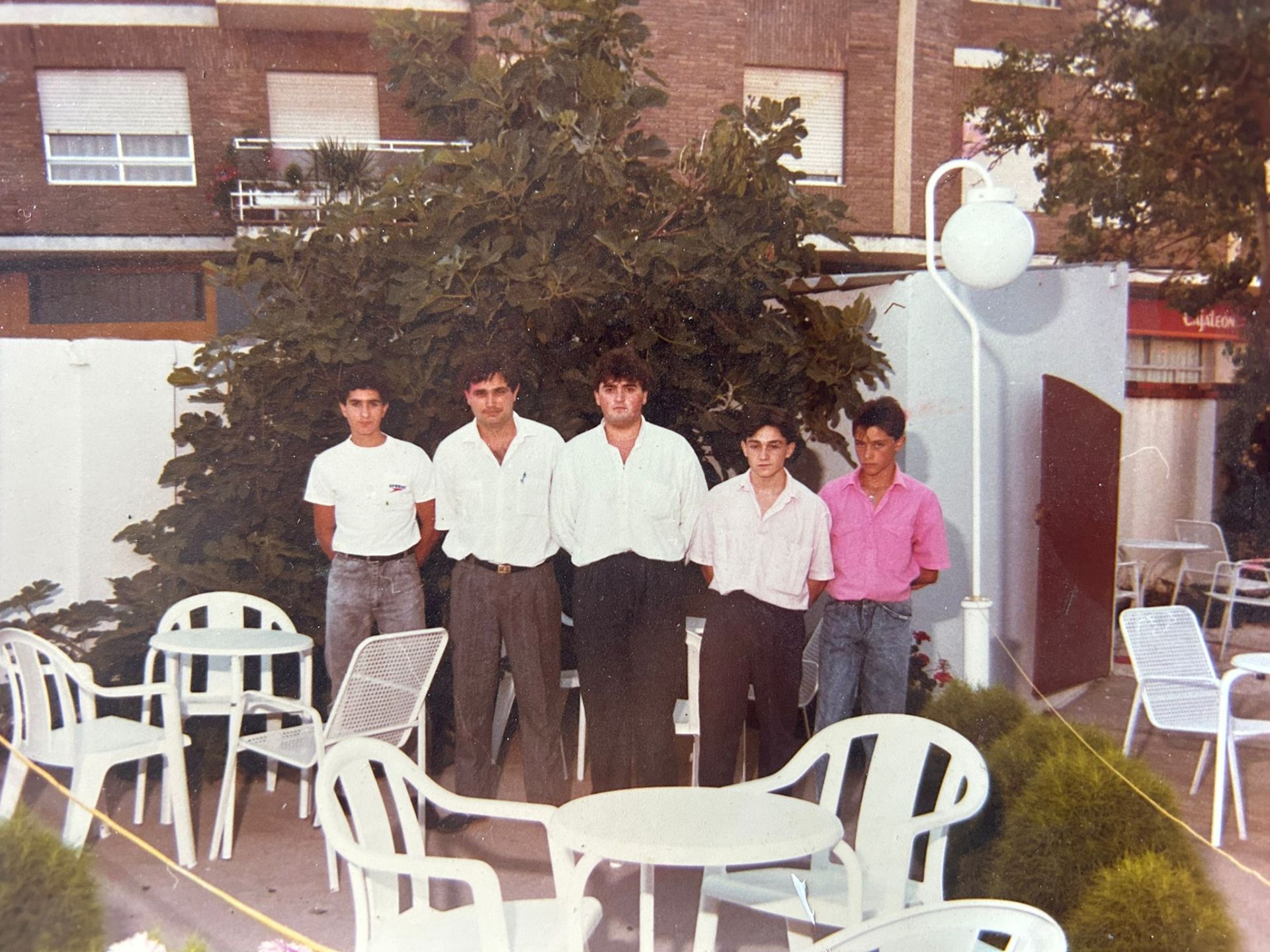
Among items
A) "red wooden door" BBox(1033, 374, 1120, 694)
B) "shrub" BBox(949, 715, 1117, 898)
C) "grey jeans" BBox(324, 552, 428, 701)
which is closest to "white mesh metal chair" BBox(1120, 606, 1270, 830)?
"red wooden door" BBox(1033, 374, 1120, 694)

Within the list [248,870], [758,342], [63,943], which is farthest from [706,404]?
[63,943]

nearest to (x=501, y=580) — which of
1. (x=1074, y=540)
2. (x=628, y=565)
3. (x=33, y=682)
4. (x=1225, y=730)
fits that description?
(x=628, y=565)

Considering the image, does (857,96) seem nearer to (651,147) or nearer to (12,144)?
(651,147)

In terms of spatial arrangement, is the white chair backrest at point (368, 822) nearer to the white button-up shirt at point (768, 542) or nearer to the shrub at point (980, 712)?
the white button-up shirt at point (768, 542)

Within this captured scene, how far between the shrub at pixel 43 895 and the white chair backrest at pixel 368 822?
1.22ft

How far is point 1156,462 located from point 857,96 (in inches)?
48.8

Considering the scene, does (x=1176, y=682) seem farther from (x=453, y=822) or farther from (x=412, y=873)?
(x=412, y=873)

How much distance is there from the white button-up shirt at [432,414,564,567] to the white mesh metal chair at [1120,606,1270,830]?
1740mm

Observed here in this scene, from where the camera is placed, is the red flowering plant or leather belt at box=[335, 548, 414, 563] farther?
the red flowering plant

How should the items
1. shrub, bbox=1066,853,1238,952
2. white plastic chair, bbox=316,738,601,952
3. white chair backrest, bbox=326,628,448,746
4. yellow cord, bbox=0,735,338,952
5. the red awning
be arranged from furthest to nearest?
white chair backrest, bbox=326,628,448,746, the red awning, yellow cord, bbox=0,735,338,952, shrub, bbox=1066,853,1238,952, white plastic chair, bbox=316,738,601,952

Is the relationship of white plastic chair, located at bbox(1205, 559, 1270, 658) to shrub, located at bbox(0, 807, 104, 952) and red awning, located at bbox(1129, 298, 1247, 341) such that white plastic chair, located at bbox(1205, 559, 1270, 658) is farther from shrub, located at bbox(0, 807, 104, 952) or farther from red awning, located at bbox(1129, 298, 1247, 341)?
shrub, located at bbox(0, 807, 104, 952)

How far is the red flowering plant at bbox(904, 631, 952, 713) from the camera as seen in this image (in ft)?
12.5

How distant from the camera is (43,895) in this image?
5.47ft

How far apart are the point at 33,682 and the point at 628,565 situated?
60.4 inches
